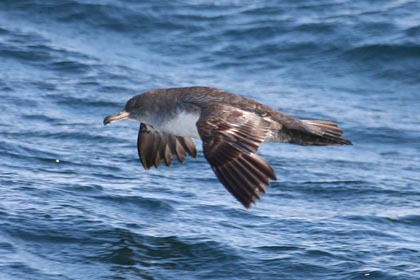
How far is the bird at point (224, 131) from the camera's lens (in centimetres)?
671

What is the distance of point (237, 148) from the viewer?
6.96 meters

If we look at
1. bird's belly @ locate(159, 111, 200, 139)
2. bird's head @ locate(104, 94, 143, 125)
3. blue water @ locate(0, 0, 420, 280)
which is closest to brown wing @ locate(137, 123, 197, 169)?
bird's head @ locate(104, 94, 143, 125)

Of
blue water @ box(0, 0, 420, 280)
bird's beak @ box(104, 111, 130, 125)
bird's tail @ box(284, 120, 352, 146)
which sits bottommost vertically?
blue water @ box(0, 0, 420, 280)

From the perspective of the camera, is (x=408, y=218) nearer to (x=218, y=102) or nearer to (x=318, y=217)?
(x=318, y=217)

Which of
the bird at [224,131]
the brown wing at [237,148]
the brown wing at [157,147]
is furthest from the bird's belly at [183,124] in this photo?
the brown wing at [157,147]

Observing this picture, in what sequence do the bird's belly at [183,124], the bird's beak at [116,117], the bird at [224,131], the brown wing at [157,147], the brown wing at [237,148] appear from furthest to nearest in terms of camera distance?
the brown wing at [157,147]
the bird's beak at [116,117]
the bird's belly at [183,124]
the bird at [224,131]
the brown wing at [237,148]

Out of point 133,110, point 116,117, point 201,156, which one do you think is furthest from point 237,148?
point 201,156

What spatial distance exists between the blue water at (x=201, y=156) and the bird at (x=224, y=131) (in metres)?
0.60

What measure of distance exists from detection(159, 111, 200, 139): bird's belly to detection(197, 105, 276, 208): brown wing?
29cm

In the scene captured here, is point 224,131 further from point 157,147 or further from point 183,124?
point 157,147

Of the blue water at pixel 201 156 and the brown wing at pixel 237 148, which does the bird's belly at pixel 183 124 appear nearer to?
the brown wing at pixel 237 148

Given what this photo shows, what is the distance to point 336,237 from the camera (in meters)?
8.46

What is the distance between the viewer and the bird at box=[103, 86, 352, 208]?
6.71 meters

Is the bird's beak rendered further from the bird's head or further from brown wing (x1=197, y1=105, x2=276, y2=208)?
brown wing (x1=197, y1=105, x2=276, y2=208)
